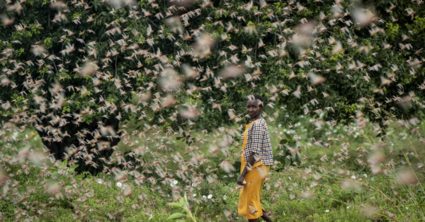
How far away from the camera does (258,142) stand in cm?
737

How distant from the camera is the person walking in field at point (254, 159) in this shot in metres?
7.36

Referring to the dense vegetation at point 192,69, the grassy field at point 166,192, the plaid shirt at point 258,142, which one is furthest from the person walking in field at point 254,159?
the dense vegetation at point 192,69

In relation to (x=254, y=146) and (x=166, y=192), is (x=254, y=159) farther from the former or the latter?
(x=166, y=192)

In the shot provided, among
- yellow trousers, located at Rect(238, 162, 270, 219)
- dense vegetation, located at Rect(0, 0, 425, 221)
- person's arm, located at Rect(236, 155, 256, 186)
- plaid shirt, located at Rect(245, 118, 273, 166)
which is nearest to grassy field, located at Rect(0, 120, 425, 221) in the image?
dense vegetation, located at Rect(0, 0, 425, 221)

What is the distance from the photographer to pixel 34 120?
10.2 metres

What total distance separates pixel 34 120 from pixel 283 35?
202 inches

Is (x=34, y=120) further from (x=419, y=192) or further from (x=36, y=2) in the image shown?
(x=419, y=192)

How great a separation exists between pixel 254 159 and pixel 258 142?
0.25m

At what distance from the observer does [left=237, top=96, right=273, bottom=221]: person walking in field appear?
736 cm

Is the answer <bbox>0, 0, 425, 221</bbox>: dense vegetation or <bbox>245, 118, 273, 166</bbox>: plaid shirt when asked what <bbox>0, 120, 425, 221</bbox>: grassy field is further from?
<bbox>245, 118, 273, 166</bbox>: plaid shirt

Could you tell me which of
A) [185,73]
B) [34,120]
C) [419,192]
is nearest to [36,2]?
[34,120]

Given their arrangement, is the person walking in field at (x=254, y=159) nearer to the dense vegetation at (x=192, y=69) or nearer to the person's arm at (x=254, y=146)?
the person's arm at (x=254, y=146)

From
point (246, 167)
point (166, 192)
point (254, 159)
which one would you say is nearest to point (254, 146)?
point (254, 159)

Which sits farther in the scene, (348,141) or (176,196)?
(348,141)
